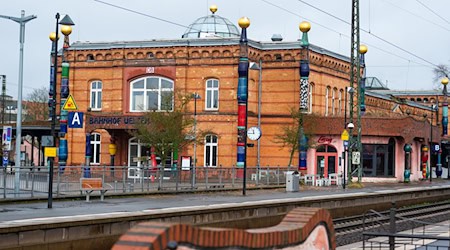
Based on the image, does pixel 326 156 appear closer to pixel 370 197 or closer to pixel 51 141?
pixel 370 197

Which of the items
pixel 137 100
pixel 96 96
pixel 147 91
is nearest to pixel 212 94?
pixel 147 91

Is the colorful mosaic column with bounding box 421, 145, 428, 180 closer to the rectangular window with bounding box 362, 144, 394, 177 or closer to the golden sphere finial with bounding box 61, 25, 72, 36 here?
the rectangular window with bounding box 362, 144, 394, 177

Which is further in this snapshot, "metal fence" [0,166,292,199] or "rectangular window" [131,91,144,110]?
"rectangular window" [131,91,144,110]

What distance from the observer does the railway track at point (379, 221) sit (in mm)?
22641

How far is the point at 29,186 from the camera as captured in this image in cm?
2731

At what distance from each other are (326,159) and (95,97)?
16.9 m

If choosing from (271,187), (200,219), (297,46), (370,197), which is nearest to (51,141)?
(200,219)

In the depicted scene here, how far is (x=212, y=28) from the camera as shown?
58.2 meters

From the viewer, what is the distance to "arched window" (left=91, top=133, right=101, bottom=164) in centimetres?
5350

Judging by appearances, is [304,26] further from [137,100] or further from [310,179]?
[137,100]

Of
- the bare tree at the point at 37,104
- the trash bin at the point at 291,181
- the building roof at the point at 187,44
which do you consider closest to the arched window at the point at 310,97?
the building roof at the point at 187,44

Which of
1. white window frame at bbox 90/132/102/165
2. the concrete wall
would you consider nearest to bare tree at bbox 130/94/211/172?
white window frame at bbox 90/132/102/165

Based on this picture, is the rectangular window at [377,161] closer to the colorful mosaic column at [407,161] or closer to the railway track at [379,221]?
the colorful mosaic column at [407,161]

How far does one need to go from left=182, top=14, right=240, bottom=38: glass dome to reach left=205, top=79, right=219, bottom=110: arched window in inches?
288
